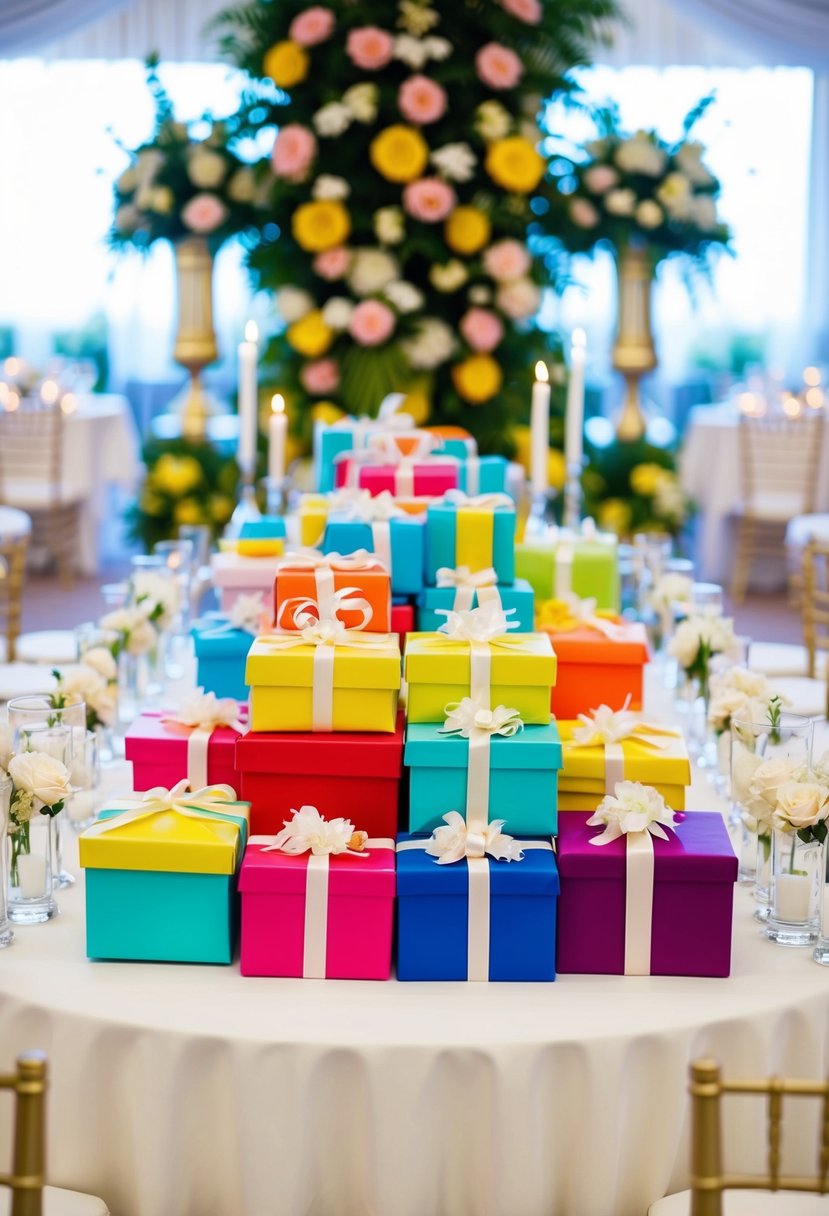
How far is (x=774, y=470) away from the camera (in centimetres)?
807

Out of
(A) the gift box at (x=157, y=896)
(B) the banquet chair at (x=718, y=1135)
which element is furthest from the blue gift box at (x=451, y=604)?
(B) the banquet chair at (x=718, y=1135)

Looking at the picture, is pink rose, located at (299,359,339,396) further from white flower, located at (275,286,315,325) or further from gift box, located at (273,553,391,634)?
gift box, located at (273,553,391,634)

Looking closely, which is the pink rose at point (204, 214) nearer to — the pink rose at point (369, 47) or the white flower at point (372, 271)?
the white flower at point (372, 271)

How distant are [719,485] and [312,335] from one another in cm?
272

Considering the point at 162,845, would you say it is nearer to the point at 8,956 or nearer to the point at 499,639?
the point at 8,956

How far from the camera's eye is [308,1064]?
5.99 feet

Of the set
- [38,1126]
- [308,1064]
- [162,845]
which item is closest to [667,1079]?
[308,1064]

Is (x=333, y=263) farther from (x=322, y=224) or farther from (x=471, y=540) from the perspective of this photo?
(x=471, y=540)

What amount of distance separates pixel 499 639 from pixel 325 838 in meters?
0.44

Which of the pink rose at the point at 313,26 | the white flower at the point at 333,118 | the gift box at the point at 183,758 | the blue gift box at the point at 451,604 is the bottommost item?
the gift box at the point at 183,758

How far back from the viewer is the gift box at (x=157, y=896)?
2018 millimetres

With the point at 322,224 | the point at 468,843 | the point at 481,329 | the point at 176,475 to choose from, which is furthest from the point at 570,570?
the point at 176,475

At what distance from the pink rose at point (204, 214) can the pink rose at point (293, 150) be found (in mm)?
311

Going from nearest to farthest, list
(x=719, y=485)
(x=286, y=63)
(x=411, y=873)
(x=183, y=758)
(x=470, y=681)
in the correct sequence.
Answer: (x=411, y=873) < (x=470, y=681) < (x=183, y=758) < (x=286, y=63) < (x=719, y=485)
